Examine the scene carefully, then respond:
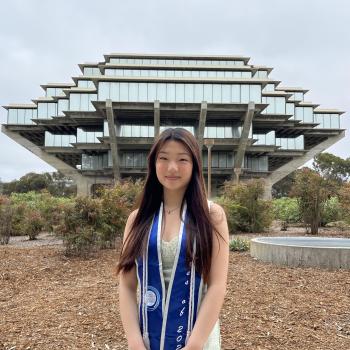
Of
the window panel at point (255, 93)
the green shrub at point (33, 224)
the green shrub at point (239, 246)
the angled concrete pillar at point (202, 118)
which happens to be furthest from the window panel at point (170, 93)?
the green shrub at point (239, 246)

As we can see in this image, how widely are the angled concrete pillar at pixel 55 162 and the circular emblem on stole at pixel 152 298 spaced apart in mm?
49282

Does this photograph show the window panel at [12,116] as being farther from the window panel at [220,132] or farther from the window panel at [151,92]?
the window panel at [220,132]

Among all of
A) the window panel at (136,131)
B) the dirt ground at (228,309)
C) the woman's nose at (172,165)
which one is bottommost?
the dirt ground at (228,309)

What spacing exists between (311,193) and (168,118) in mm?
30715

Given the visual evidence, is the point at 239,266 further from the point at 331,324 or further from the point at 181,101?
the point at 181,101

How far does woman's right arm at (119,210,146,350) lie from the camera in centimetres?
184

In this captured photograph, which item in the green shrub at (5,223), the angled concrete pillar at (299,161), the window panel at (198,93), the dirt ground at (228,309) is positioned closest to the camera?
the dirt ground at (228,309)

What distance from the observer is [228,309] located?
18.0 ft

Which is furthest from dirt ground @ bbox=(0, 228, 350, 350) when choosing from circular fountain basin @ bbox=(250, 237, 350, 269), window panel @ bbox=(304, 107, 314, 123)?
window panel @ bbox=(304, 107, 314, 123)

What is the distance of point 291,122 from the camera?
5072 centimetres

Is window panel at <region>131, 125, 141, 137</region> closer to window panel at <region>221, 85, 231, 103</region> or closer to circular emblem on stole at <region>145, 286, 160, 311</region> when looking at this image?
window panel at <region>221, 85, 231, 103</region>

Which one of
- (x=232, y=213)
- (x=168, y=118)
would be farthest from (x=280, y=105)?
(x=232, y=213)

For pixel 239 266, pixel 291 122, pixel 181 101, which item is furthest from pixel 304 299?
pixel 291 122

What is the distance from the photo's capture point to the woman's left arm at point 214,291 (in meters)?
1.78
